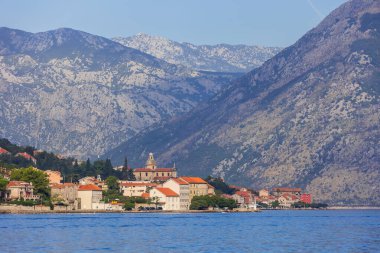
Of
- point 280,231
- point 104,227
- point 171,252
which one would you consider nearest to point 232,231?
point 280,231

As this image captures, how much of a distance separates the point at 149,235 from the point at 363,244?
104ft

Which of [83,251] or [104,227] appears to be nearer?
[83,251]

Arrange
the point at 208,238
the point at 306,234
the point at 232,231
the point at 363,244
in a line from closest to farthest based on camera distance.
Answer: the point at 363,244 → the point at 208,238 → the point at 306,234 → the point at 232,231

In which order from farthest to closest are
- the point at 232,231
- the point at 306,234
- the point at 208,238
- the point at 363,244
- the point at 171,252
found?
the point at 232,231
the point at 306,234
the point at 208,238
the point at 363,244
the point at 171,252

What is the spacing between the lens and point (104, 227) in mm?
176625

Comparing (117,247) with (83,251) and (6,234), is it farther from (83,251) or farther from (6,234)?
(6,234)

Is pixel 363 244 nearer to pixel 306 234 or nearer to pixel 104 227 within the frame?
pixel 306 234

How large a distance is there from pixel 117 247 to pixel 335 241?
2959 centimetres

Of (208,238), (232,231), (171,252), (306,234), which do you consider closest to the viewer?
(171,252)

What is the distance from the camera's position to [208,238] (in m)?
149

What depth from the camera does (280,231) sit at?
563 feet

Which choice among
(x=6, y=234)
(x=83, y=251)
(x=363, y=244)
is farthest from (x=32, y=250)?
(x=363, y=244)

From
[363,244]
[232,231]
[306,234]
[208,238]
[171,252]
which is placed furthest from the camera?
[232,231]

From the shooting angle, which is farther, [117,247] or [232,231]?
[232,231]
